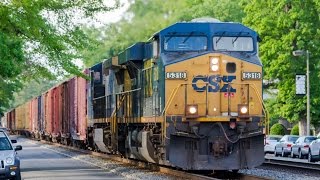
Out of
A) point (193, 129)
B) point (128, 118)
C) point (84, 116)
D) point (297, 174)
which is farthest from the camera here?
point (84, 116)

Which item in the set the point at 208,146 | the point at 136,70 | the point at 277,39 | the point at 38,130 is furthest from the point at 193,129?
the point at 38,130

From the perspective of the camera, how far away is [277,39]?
192 feet

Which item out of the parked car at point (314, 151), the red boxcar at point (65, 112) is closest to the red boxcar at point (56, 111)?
the red boxcar at point (65, 112)

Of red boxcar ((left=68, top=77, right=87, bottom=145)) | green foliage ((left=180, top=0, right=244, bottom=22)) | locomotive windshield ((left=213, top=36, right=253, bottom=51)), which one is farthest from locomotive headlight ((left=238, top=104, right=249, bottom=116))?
green foliage ((left=180, top=0, right=244, bottom=22))

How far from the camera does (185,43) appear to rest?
2250 centimetres

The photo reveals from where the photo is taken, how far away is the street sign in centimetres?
5266

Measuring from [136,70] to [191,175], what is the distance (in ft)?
18.2

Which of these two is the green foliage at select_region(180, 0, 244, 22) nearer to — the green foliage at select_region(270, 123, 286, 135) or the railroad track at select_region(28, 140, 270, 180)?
the green foliage at select_region(270, 123, 286, 135)

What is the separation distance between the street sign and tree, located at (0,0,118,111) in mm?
20955

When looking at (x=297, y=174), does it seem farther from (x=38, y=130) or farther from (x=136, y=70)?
(x=38, y=130)

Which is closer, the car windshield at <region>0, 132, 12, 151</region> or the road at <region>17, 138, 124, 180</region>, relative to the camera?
the car windshield at <region>0, 132, 12, 151</region>

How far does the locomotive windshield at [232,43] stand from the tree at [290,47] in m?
34.5

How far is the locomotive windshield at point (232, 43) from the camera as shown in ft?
73.5

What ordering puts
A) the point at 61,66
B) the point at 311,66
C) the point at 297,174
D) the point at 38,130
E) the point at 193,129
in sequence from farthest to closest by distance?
the point at 38,130
the point at 311,66
the point at 61,66
the point at 297,174
the point at 193,129
